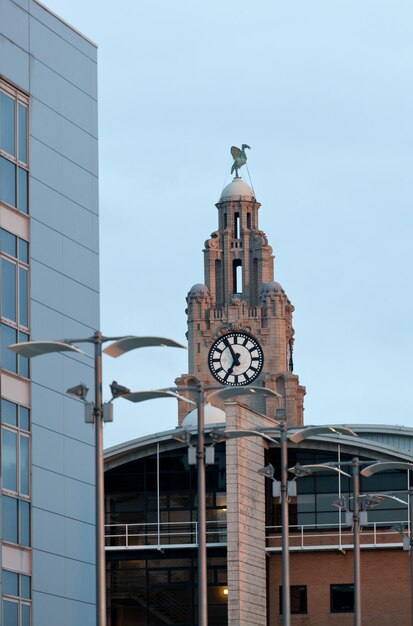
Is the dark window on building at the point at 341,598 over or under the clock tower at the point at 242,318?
under

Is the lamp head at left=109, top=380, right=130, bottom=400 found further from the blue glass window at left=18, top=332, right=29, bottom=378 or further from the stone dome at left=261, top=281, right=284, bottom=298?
the stone dome at left=261, top=281, right=284, bottom=298

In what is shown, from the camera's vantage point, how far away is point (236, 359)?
150 meters

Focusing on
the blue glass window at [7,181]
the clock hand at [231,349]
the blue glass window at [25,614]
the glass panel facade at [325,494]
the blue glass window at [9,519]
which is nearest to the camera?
the blue glass window at [9,519]

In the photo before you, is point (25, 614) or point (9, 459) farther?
point (25, 614)

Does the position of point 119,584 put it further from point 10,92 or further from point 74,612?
point 10,92

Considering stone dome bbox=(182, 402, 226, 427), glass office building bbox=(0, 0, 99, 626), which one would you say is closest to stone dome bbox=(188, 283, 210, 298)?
stone dome bbox=(182, 402, 226, 427)

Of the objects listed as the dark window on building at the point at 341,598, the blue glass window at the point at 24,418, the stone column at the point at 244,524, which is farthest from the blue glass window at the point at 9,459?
the dark window on building at the point at 341,598

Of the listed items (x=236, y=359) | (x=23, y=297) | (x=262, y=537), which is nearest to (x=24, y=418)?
(x=23, y=297)

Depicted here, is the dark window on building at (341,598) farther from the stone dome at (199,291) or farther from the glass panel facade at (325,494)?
the stone dome at (199,291)

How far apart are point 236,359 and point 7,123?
3846 inches

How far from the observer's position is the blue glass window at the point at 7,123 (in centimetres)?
5304

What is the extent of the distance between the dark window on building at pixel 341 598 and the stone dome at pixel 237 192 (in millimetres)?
73690

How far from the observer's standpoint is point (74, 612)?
55.2 meters

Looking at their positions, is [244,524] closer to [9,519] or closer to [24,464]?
[24,464]
